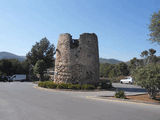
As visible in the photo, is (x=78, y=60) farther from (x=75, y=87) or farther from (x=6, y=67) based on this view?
(x=6, y=67)

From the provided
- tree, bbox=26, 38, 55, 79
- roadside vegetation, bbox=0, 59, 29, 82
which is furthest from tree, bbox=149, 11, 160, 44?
roadside vegetation, bbox=0, 59, 29, 82

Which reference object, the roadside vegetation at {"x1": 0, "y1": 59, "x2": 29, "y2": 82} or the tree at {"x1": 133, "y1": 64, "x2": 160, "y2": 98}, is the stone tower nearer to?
the tree at {"x1": 133, "y1": 64, "x2": 160, "y2": 98}

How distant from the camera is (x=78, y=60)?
2219 centimetres

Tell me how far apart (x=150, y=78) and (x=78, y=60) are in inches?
466

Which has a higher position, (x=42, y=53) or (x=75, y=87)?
(x=42, y=53)

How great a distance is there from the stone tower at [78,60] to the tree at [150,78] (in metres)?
9.44

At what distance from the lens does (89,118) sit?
694 centimetres

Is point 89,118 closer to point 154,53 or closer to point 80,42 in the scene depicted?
point 80,42

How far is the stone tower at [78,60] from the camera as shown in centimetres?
2188

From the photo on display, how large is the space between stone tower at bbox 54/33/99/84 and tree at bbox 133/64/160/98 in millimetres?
9440

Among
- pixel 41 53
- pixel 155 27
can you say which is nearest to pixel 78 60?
pixel 155 27

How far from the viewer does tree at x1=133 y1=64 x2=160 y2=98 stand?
1166 centimetres

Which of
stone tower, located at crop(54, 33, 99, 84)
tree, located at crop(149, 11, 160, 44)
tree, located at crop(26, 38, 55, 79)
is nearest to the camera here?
tree, located at crop(149, 11, 160, 44)

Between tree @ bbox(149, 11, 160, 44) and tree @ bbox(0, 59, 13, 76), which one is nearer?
tree @ bbox(149, 11, 160, 44)
